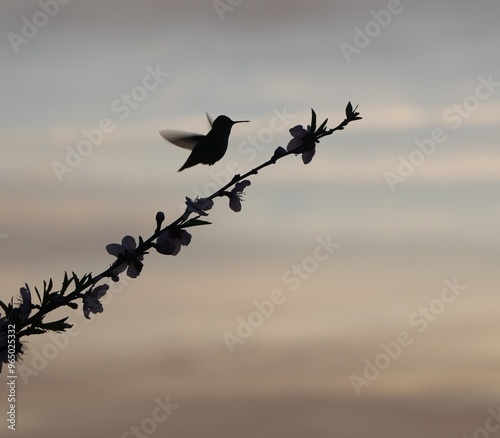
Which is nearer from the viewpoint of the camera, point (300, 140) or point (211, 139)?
point (300, 140)

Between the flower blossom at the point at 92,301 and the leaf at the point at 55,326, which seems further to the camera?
the flower blossom at the point at 92,301

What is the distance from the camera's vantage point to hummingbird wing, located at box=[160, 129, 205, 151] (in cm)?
566

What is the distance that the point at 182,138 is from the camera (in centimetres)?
580

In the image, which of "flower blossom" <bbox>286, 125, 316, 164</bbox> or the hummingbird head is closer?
"flower blossom" <bbox>286, 125, 316, 164</bbox>

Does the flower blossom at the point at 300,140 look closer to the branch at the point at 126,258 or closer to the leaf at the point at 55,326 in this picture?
the branch at the point at 126,258

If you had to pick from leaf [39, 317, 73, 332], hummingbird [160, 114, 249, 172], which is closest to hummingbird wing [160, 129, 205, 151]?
hummingbird [160, 114, 249, 172]

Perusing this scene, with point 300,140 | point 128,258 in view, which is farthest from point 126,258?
point 300,140

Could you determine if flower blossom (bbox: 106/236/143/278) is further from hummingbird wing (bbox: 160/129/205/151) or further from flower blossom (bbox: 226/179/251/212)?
hummingbird wing (bbox: 160/129/205/151)

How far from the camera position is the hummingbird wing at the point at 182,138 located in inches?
223

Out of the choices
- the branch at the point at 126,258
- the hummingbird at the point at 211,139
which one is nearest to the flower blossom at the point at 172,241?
the branch at the point at 126,258

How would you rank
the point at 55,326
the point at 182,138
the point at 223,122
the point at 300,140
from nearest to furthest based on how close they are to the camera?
the point at 55,326 < the point at 300,140 < the point at 223,122 < the point at 182,138

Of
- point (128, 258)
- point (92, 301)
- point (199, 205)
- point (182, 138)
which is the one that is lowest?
point (92, 301)

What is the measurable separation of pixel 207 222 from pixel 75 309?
34.4 inches

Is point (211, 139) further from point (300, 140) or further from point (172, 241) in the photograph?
point (172, 241)
